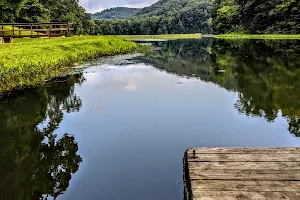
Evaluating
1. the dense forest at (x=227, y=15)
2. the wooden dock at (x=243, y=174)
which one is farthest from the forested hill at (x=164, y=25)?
the wooden dock at (x=243, y=174)

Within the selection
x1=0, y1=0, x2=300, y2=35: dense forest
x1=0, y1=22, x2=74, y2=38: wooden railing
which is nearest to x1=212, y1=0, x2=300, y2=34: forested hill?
x1=0, y1=0, x2=300, y2=35: dense forest

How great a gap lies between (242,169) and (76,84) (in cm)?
1167

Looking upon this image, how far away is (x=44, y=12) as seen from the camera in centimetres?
5053

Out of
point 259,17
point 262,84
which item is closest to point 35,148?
point 262,84

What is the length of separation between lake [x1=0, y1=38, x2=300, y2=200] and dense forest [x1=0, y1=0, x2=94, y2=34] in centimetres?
1858

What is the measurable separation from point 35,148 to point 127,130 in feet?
6.84

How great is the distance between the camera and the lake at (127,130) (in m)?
5.65

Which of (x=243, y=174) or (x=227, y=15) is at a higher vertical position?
(x=227, y=15)

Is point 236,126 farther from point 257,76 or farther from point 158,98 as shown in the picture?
→ point 257,76

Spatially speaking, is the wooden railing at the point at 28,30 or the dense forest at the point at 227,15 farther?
the dense forest at the point at 227,15

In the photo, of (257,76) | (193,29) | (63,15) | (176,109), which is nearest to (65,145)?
(176,109)

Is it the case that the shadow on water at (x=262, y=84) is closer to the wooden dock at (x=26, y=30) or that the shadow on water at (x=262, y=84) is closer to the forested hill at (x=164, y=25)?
the wooden dock at (x=26, y=30)

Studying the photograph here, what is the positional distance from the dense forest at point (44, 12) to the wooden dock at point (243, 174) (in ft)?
85.6

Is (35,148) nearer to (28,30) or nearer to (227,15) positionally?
(28,30)
